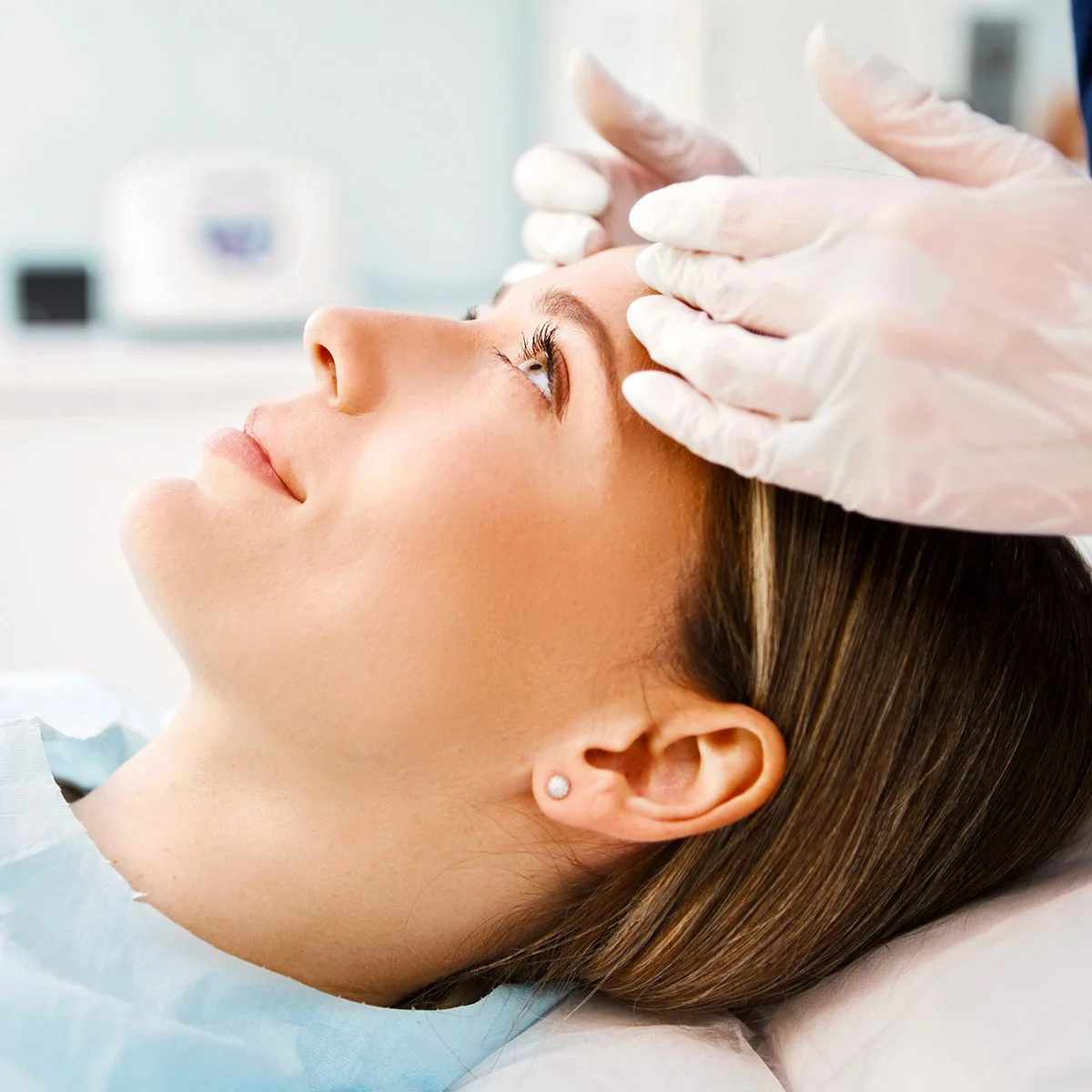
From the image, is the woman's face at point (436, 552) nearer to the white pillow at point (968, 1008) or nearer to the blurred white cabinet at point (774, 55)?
the white pillow at point (968, 1008)

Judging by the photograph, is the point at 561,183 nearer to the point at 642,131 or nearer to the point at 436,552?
the point at 642,131

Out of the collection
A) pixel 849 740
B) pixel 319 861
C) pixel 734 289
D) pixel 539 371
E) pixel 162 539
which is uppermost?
pixel 734 289

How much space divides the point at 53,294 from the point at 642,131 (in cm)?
221

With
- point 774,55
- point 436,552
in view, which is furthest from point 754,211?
point 774,55

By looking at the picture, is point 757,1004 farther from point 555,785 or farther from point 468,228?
point 468,228

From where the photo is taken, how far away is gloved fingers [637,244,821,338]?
0.79m

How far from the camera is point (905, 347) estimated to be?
2.39 ft

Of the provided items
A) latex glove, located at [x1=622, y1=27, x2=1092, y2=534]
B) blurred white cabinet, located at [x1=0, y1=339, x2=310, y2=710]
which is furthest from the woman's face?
blurred white cabinet, located at [x1=0, y1=339, x2=310, y2=710]

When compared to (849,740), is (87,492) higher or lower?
lower

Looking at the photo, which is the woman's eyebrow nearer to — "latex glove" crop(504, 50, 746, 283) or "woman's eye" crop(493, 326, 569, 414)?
"woman's eye" crop(493, 326, 569, 414)

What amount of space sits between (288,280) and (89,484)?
0.78 meters

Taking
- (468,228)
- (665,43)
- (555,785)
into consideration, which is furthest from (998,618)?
(468,228)

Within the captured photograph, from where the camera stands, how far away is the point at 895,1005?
869 millimetres

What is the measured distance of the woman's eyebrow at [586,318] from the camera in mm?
919
